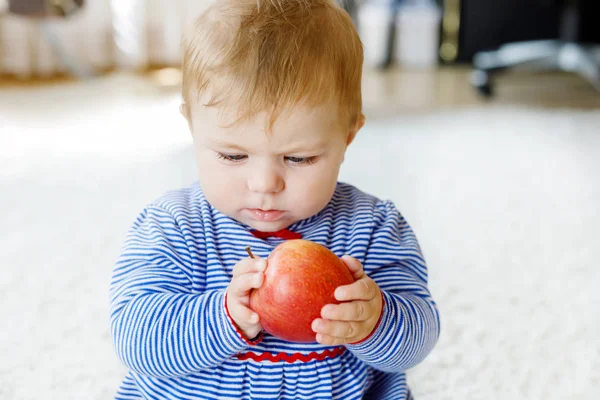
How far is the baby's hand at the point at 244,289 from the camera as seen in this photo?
0.61m

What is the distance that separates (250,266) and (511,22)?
3.35 m

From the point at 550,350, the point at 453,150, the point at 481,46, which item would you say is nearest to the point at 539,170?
the point at 453,150

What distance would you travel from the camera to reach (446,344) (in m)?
1.03

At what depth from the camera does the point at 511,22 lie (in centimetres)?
363

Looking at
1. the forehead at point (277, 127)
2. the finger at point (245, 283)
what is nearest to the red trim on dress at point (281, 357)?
the finger at point (245, 283)

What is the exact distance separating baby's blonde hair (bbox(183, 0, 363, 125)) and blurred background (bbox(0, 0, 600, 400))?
1.50 feet

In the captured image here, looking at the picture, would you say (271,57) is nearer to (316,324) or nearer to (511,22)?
(316,324)

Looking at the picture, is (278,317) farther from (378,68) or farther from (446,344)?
(378,68)

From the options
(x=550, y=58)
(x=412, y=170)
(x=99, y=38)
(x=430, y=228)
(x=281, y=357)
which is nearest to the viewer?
(x=281, y=357)

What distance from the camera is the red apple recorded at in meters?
0.60

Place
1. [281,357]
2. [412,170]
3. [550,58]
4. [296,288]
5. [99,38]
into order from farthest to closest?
1. [99,38]
2. [550,58]
3. [412,170]
4. [281,357]
5. [296,288]

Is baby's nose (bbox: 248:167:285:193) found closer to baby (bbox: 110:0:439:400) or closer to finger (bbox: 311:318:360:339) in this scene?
baby (bbox: 110:0:439:400)

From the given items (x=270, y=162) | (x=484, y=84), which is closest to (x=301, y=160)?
(x=270, y=162)

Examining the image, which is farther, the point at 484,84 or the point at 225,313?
the point at 484,84
